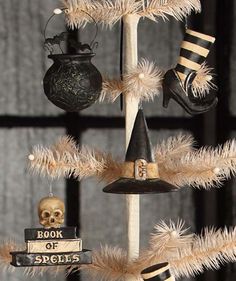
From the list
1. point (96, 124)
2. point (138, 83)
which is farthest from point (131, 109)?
point (96, 124)

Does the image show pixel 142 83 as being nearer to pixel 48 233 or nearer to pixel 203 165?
pixel 203 165

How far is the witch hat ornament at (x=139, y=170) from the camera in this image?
1.40m

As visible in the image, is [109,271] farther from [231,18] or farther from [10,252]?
[231,18]

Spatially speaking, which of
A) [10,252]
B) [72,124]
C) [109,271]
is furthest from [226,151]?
[72,124]

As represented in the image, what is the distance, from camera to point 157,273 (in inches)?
53.8

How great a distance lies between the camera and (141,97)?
1469 millimetres

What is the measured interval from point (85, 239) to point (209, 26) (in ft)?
1.87

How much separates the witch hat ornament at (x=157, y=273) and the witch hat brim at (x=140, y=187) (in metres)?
0.12

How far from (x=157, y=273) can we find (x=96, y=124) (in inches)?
25.2

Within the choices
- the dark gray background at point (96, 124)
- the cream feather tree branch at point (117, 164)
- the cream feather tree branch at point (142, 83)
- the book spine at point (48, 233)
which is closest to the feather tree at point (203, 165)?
the cream feather tree branch at point (117, 164)

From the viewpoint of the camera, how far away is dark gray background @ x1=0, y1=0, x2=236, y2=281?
1.88 metres

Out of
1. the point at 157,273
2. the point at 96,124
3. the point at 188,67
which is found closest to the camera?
the point at 157,273

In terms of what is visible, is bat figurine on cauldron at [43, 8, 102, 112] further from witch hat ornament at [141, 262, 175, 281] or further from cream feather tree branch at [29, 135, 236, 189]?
witch hat ornament at [141, 262, 175, 281]

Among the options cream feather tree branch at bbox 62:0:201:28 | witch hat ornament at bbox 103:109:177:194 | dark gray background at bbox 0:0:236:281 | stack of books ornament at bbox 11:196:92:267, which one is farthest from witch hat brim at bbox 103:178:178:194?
dark gray background at bbox 0:0:236:281
